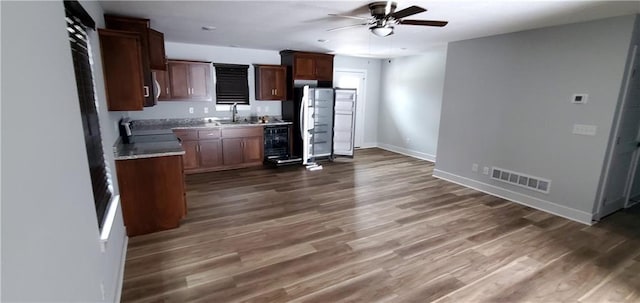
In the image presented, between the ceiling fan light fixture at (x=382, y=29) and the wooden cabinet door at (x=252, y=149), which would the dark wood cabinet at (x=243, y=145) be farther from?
the ceiling fan light fixture at (x=382, y=29)

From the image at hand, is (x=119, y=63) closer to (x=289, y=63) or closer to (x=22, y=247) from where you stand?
(x=22, y=247)

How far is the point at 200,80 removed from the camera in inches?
217

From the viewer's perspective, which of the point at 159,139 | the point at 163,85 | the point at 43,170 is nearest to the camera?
the point at 43,170

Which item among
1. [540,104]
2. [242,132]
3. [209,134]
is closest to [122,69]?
[209,134]

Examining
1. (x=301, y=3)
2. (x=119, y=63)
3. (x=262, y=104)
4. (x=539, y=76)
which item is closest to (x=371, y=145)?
(x=262, y=104)

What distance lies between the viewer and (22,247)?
33.4 inches

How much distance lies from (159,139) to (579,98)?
5154 mm

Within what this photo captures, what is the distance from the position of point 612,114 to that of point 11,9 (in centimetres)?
485

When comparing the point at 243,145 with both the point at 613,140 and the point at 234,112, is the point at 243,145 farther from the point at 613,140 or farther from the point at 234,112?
the point at 613,140

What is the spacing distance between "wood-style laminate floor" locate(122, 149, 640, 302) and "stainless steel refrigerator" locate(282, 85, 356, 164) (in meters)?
1.88

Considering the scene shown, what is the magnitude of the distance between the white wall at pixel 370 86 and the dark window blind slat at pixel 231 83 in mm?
2333

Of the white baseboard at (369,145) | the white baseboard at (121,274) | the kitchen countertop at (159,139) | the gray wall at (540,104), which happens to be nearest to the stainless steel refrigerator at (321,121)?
the kitchen countertop at (159,139)

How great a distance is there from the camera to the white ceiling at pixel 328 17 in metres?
2.80

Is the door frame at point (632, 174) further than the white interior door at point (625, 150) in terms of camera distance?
Yes
